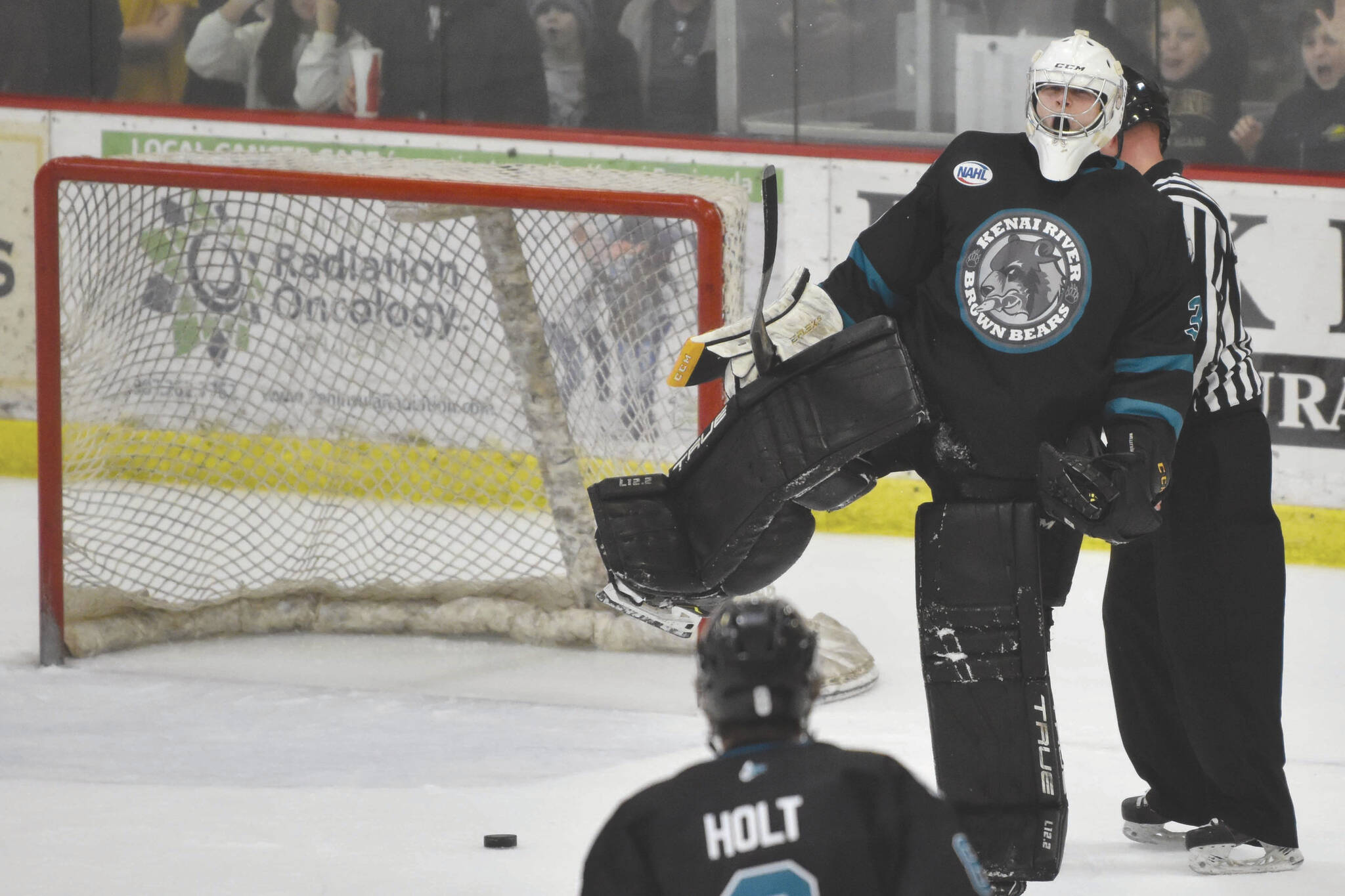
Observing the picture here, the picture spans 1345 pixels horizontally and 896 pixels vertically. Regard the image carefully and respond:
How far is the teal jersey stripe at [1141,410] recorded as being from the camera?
6.81 feet

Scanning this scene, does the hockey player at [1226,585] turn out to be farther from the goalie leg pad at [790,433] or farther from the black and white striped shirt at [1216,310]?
the goalie leg pad at [790,433]

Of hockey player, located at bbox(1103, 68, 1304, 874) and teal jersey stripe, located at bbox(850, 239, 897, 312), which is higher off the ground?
teal jersey stripe, located at bbox(850, 239, 897, 312)

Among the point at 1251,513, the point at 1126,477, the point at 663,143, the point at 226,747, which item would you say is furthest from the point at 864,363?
the point at 663,143

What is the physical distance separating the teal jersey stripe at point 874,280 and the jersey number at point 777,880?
1110 mm

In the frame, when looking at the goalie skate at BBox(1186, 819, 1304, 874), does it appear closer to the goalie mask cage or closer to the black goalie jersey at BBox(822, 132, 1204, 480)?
the black goalie jersey at BBox(822, 132, 1204, 480)

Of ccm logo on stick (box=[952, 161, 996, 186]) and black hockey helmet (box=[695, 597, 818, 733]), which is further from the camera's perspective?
ccm logo on stick (box=[952, 161, 996, 186])

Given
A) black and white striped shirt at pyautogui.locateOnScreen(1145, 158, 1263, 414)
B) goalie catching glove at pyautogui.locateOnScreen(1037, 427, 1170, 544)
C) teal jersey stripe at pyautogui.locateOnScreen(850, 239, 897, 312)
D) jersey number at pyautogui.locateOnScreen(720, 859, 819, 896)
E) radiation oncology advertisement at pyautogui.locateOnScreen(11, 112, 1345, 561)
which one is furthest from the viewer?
radiation oncology advertisement at pyautogui.locateOnScreen(11, 112, 1345, 561)

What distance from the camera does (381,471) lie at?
446cm

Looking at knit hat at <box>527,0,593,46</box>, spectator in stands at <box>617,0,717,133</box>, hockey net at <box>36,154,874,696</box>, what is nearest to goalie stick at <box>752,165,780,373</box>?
hockey net at <box>36,154,874,696</box>

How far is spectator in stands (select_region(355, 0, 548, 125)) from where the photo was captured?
5.21 meters

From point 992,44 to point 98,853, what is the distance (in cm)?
346

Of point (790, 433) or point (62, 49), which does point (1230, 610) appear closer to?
point (790, 433)

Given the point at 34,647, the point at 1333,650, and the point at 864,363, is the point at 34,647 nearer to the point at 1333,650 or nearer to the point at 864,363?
the point at 864,363

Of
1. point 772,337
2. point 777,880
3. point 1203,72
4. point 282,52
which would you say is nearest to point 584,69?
point 282,52
